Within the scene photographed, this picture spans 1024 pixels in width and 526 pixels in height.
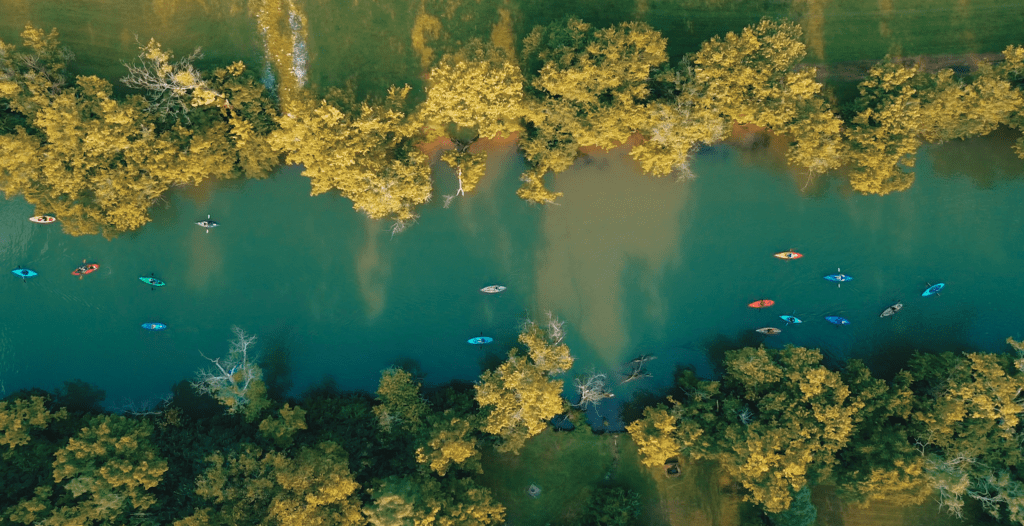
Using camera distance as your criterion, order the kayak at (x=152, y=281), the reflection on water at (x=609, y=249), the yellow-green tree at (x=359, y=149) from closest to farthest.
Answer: the yellow-green tree at (x=359, y=149), the reflection on water at (x=609, y=249), the kayak at (x=152, y=281)

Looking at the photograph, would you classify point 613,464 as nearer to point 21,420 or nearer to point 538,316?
point 538,316

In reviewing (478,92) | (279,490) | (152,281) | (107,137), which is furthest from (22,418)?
(478,92)

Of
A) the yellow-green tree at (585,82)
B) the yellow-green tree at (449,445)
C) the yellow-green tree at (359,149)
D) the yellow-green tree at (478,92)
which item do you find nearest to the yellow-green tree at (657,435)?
the yellow-green tree at (449,445)

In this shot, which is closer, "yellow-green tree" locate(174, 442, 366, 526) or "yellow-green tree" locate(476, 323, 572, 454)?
"yellow-green tree" locate(174, 442, 366, 526)

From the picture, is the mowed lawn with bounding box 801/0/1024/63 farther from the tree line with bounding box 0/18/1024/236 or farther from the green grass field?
the tree line with bounding box 0/18/1024/236

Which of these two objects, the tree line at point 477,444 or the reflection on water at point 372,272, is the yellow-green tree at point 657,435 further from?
the reflection on water at point 372,272

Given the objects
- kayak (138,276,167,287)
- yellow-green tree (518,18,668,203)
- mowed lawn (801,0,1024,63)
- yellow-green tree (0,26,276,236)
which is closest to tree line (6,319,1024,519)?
kayak (138,276,167,287)
